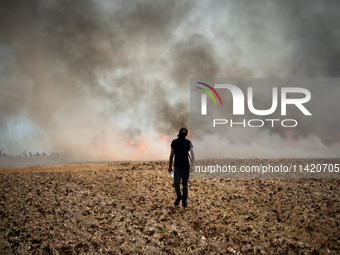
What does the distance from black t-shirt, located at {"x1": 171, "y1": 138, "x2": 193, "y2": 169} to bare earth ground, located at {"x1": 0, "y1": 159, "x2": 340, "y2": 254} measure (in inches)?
87.2

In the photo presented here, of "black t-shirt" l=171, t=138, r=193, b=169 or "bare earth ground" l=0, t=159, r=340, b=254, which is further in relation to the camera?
"black t-shirt" l=171, t=138, r=193, b=169

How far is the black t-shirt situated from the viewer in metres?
9.41

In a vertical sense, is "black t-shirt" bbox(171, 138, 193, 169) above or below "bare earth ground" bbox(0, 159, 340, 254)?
above

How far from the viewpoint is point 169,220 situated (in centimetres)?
973

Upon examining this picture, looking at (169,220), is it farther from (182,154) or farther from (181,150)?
(181,150)

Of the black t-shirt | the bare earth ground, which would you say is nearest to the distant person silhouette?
the black t-shirt

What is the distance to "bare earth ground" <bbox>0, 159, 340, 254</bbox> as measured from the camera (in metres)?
7.68

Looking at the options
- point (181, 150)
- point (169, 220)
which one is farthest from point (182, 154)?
point (169, 220)

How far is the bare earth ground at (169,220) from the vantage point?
7.68 meters

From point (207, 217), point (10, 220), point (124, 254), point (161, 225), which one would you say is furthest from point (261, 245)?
point (10, 220)

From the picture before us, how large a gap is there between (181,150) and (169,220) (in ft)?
9.25

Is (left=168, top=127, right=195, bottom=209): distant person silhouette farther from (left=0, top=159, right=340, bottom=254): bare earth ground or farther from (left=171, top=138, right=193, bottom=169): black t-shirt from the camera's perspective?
(left=0, top=159, right=340, bottom=254): bare earth ground

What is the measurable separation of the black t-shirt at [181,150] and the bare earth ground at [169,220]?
221 cm

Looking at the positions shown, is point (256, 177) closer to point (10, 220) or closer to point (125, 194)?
point (125, 194)
